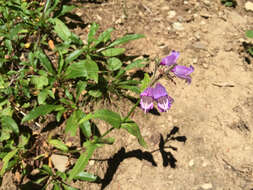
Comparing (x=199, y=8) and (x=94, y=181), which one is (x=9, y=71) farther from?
(x=199, y=8)

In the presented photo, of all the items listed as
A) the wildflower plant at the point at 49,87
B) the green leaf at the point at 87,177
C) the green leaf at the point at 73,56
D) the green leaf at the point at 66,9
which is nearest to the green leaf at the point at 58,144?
the wildflower plant at the point at 49,87

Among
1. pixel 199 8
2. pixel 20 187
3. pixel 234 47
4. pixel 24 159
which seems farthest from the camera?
pixel 199 8

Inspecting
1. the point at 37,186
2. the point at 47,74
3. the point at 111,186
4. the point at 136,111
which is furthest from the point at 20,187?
the point at 136,111

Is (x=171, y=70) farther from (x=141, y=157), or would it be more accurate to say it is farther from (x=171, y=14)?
(x=171, y=14)

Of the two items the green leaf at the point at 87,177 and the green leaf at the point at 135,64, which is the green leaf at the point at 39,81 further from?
the green leaf at the point at 87,177

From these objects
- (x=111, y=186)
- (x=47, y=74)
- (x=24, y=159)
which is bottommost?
(x=111, y=186)

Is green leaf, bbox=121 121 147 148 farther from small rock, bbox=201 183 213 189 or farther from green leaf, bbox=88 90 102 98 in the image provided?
small rock, bbox=201 183 213 189
